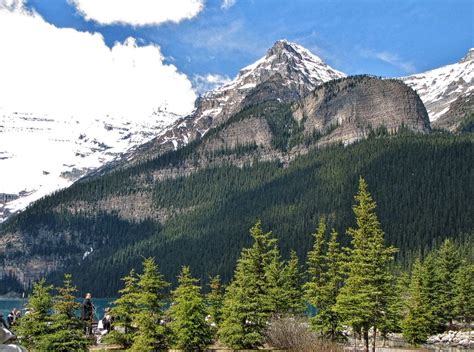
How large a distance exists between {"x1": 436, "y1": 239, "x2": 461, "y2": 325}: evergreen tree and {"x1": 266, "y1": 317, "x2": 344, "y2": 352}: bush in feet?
122

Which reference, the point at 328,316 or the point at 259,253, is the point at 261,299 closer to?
the point at 259,253

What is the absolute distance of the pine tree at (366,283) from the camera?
1585 inches

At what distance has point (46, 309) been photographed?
31.0 metres

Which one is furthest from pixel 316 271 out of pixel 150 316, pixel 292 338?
pixel 150 316

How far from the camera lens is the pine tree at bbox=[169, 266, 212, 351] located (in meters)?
34.3

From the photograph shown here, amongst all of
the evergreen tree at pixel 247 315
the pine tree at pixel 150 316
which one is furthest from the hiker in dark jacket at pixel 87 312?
the evergreen tree at pixel 247 315

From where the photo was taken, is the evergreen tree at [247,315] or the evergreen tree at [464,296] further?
the evergreen tree at [464,296]

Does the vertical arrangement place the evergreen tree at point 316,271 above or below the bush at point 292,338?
above

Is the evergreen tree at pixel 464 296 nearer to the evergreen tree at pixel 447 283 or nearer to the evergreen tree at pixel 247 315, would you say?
the evergreen tree at pixel 447 283

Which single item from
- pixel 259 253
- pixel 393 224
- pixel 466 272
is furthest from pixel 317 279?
pixel 393 224

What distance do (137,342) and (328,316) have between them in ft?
59.0

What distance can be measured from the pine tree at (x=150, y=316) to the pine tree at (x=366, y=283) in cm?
1267

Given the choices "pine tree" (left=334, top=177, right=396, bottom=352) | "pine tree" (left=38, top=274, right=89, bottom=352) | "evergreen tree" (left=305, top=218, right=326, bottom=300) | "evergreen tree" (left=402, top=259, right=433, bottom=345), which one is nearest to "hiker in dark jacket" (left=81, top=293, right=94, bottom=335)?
"pine tree" (left=38, top=274, right=89, bottom=352)

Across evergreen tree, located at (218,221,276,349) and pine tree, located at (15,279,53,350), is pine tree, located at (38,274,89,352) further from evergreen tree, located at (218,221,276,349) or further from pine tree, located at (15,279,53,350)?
evergreen tree, located at (218,221,276,349)
